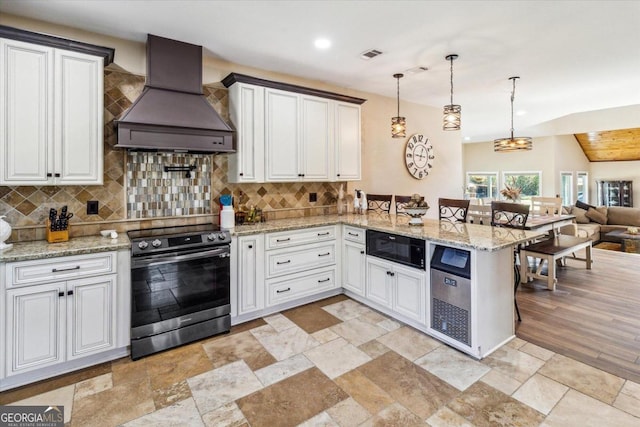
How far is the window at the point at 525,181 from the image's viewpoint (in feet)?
33.2

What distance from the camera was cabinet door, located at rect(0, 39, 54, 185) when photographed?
95.9 inches

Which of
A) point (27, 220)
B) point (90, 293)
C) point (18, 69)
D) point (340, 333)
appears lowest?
point (340, 333)

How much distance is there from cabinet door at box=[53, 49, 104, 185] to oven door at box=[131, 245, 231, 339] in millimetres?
857

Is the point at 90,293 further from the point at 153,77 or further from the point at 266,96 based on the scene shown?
the point at 266,96

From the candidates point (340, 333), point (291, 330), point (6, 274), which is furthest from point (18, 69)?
point (340, 333)

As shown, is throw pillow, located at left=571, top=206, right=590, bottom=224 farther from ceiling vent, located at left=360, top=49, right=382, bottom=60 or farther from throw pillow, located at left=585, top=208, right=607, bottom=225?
ceiling vent, located at left=360, top=49, right=382, bottom=60

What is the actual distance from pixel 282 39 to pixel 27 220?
2.67 metres

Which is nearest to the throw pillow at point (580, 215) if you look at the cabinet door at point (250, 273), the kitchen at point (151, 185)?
the kitchen at point (151, 185)

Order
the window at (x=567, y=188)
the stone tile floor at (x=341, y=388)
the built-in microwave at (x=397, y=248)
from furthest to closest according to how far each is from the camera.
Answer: the window at (x=567, y=188) → the built-in microwave at (x=397, y=248) → the stone tile floor at (x=341, y=388)

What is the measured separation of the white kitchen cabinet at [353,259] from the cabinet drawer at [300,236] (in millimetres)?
185

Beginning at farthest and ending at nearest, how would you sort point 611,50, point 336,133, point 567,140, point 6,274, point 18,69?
point 567,140 → point 336,133 → point 611,50 → point 18,69 → point 6,274

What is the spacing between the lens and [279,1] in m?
2.50

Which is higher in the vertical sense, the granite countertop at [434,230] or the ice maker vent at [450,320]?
the granite countertop at [434,230]

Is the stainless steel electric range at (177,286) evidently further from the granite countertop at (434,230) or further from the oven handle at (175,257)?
the granite countertop at (434,230)
